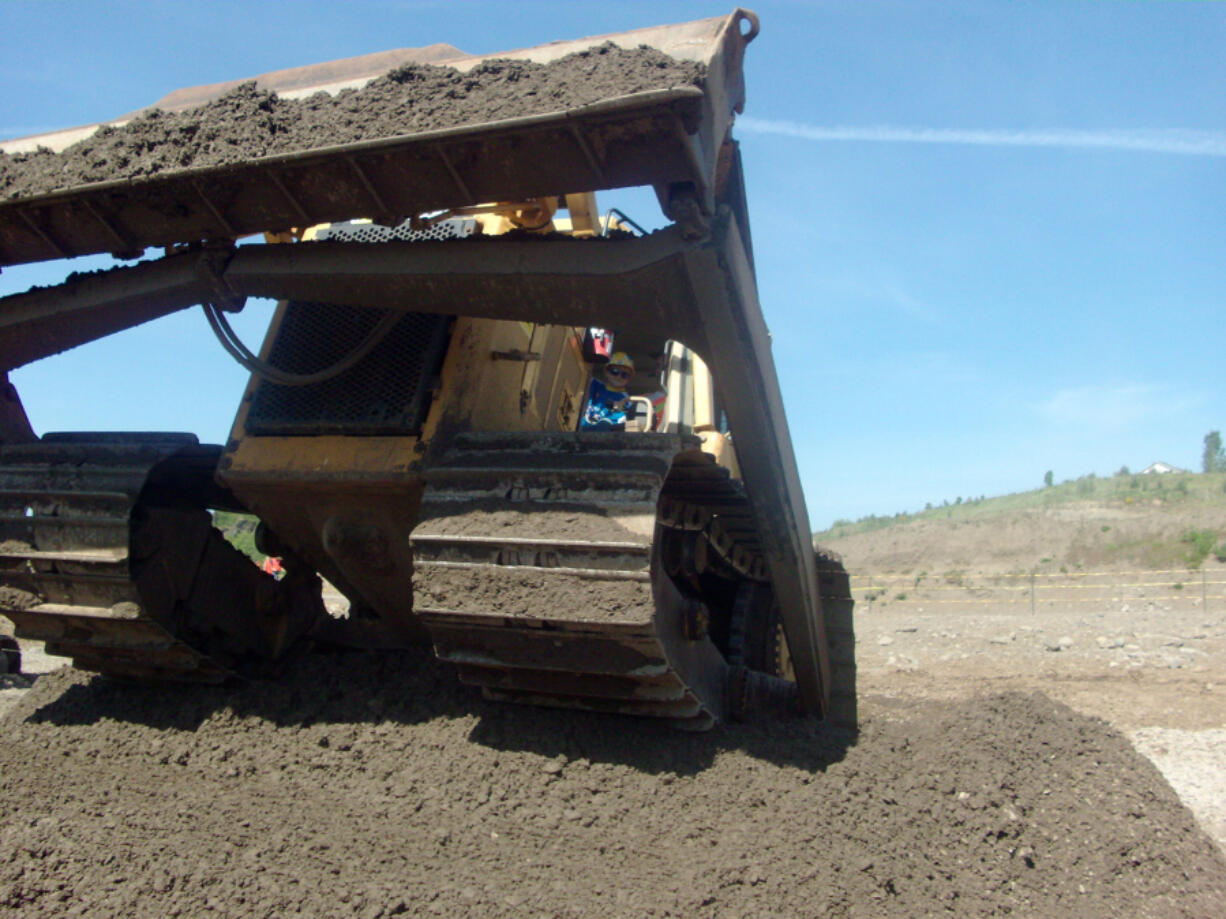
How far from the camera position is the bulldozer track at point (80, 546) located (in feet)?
11.4

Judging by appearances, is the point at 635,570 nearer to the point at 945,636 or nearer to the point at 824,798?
the point at 824,798

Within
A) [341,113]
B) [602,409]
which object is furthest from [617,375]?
[341,113]

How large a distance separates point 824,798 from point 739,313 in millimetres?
1615

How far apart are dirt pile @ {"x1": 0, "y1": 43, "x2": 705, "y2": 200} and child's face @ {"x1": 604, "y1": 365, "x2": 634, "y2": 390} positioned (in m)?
2.04

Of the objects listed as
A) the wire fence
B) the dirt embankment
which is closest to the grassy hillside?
the dirt embankment

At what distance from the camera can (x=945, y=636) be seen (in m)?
11.5

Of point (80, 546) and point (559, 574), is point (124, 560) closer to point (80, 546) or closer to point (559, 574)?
point (80, 546)

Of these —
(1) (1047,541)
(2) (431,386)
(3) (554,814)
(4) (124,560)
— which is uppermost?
(2) (431,386)

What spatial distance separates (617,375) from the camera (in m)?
4.71

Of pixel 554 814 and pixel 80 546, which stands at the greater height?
pixel 80 546

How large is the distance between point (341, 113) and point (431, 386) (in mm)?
995

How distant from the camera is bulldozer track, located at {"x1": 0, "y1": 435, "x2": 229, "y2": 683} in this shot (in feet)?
11.4

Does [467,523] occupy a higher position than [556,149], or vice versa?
[556,149]

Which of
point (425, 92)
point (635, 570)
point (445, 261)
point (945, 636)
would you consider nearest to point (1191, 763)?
point (635, 570)
